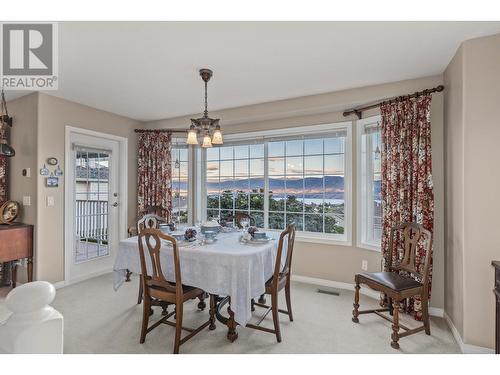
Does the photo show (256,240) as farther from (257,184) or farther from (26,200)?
(26,200)

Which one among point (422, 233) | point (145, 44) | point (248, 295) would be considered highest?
point (145, 44)

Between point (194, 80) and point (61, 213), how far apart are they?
8.23ft

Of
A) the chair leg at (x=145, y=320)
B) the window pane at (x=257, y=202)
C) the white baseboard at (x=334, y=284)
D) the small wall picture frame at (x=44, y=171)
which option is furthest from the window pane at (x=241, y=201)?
the small wall picture frame at (x=44, y=171)

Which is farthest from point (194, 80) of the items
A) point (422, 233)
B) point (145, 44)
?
point (422, 233)

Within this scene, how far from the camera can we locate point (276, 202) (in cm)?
402

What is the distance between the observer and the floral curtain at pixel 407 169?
2611mm

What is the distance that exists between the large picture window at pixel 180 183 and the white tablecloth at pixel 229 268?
2.14 m

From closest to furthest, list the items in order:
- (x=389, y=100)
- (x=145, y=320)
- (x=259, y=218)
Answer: (x=145, y=320) → (x=389, y=100) → (x=259, y=218)

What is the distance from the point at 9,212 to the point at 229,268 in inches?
121

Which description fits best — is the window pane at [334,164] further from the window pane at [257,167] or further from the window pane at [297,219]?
the window pane at [257,167]

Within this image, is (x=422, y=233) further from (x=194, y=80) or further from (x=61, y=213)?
(x=61, y=213)

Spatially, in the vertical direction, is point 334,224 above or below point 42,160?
below

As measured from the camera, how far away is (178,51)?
227cm

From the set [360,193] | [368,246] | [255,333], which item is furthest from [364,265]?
[255,333]
